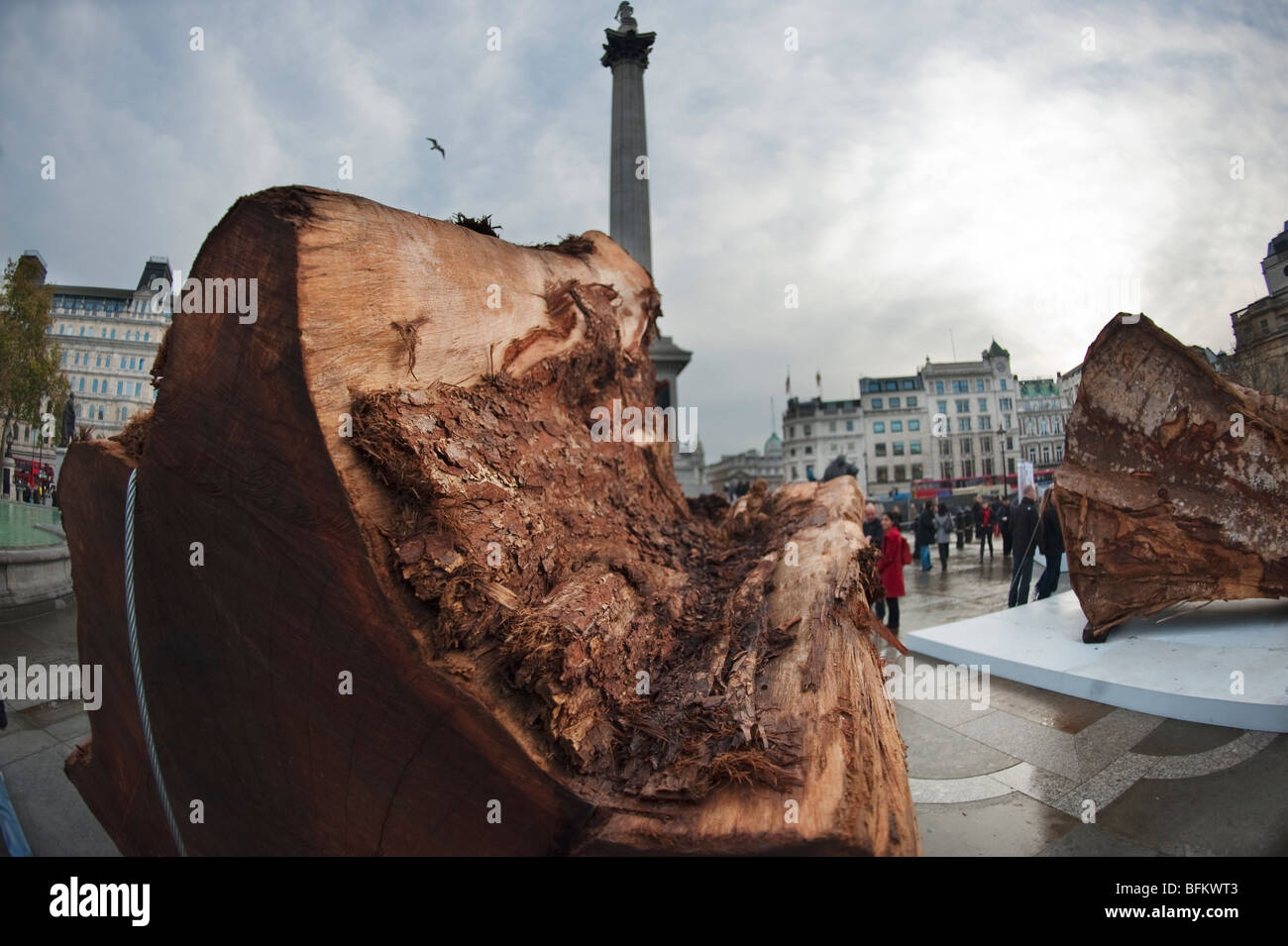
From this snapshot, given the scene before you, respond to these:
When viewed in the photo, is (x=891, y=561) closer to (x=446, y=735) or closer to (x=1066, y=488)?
(x=1066, y=488)

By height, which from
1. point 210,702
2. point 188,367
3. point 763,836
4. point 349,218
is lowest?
point 763,836

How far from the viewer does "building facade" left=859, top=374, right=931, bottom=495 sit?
6862 centimetres

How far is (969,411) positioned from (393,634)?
245 ft

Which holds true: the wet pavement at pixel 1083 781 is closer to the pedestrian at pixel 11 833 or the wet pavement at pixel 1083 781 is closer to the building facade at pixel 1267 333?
the building facade at pixel 1267 333

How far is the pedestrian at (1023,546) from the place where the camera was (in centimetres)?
678

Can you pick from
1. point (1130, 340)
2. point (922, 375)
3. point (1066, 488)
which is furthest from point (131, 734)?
point (922, 375)

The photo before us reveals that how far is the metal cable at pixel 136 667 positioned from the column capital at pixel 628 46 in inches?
939

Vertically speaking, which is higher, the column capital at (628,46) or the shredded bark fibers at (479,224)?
the column capital at (628,46)

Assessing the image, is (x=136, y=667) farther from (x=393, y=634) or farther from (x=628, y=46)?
(x=628, y=46)

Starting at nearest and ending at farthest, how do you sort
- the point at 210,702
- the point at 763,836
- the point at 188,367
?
1. the point at 763,836
2. the point at 188,367
3. the point at 210,702

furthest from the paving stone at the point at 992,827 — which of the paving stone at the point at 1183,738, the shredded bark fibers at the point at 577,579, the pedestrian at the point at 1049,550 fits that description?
the pedestrian at the point at 1049,550

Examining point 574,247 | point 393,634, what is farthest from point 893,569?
point 393,634
